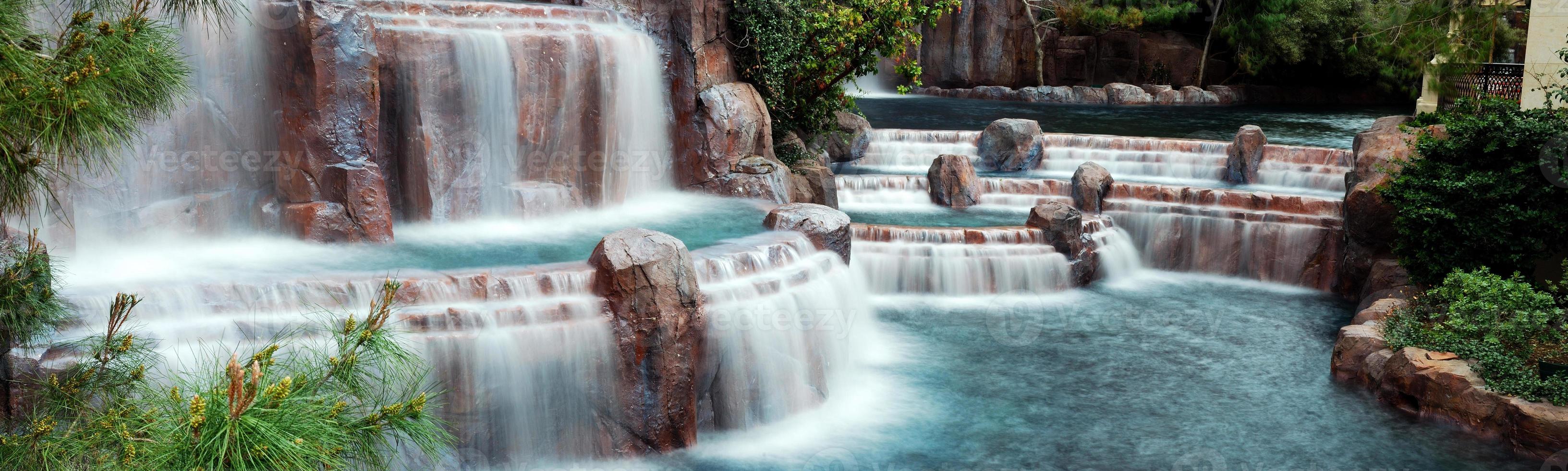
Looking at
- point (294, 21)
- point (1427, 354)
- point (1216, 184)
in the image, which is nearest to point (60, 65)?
point (294, 21)

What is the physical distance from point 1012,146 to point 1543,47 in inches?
300

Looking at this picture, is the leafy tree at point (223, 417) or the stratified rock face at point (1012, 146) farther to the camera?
the stratified rock face at point (1012, 146)

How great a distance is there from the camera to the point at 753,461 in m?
7.77

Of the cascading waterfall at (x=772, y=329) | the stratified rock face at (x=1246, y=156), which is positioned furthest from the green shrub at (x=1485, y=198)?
the cascading waterfall at (x=772, y=329)

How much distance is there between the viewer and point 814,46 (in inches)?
618

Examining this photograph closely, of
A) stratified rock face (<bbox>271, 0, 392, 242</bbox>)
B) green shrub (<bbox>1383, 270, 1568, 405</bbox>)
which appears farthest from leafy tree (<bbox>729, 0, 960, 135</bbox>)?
green shrub (<bbox>1383, 270, 1568, 405</bbox>)

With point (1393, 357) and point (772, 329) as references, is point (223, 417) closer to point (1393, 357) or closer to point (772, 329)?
point (772, 329)

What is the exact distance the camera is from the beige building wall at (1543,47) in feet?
38.1

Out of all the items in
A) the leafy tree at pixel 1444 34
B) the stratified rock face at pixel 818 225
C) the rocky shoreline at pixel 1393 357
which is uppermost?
the leafy tree at pixel 1444 34

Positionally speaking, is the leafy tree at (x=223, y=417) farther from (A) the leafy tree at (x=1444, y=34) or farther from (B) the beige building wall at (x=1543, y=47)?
(A) the leafy tree at (x=1444, y=34)

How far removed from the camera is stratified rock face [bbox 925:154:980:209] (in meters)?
15.6

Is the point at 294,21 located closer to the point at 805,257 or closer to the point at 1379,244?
the point at 805,257

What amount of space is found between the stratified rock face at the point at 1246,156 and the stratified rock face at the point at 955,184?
3.86 m

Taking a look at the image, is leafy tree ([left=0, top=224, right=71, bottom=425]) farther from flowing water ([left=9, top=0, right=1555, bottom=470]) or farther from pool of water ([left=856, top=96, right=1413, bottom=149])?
pool of water ([left=856, top=96, right=1413, bottom=149])
